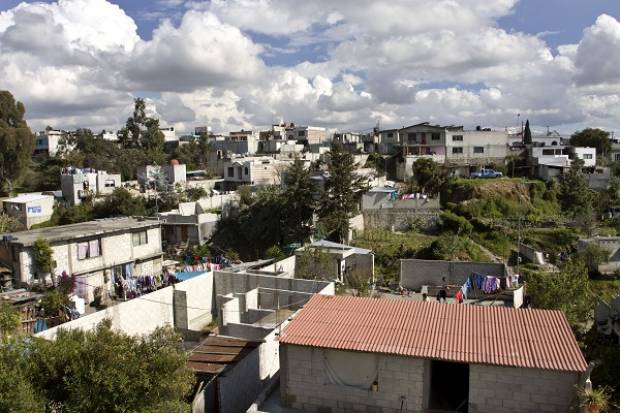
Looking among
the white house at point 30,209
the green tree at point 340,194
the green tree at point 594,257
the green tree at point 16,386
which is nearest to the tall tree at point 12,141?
the white house at point 30,209

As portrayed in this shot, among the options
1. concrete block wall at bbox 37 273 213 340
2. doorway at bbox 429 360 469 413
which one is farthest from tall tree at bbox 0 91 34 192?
doorway at bbox 429 360 469 413

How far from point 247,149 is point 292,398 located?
196ft

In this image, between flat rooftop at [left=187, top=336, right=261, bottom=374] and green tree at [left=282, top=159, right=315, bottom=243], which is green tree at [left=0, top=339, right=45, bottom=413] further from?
green tree at [left=282, top=159, right=315, bottom=243]

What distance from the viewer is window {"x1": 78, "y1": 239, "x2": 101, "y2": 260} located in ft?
84.1

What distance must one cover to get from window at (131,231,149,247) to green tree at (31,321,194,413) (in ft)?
59.8

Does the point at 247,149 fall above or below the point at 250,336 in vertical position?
above

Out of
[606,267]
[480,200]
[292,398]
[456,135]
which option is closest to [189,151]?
[456,135]

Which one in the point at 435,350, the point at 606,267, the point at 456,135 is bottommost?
the point at 606,267

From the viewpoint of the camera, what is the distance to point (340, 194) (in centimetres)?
3328

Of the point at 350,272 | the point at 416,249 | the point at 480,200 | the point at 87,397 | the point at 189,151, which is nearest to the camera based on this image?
the point at 87,397

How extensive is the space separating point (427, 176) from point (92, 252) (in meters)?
27.8

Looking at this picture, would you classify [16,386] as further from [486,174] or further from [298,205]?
[486,174]

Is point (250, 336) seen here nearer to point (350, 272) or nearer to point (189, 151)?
point (350, 272)

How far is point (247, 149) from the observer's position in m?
69.8
